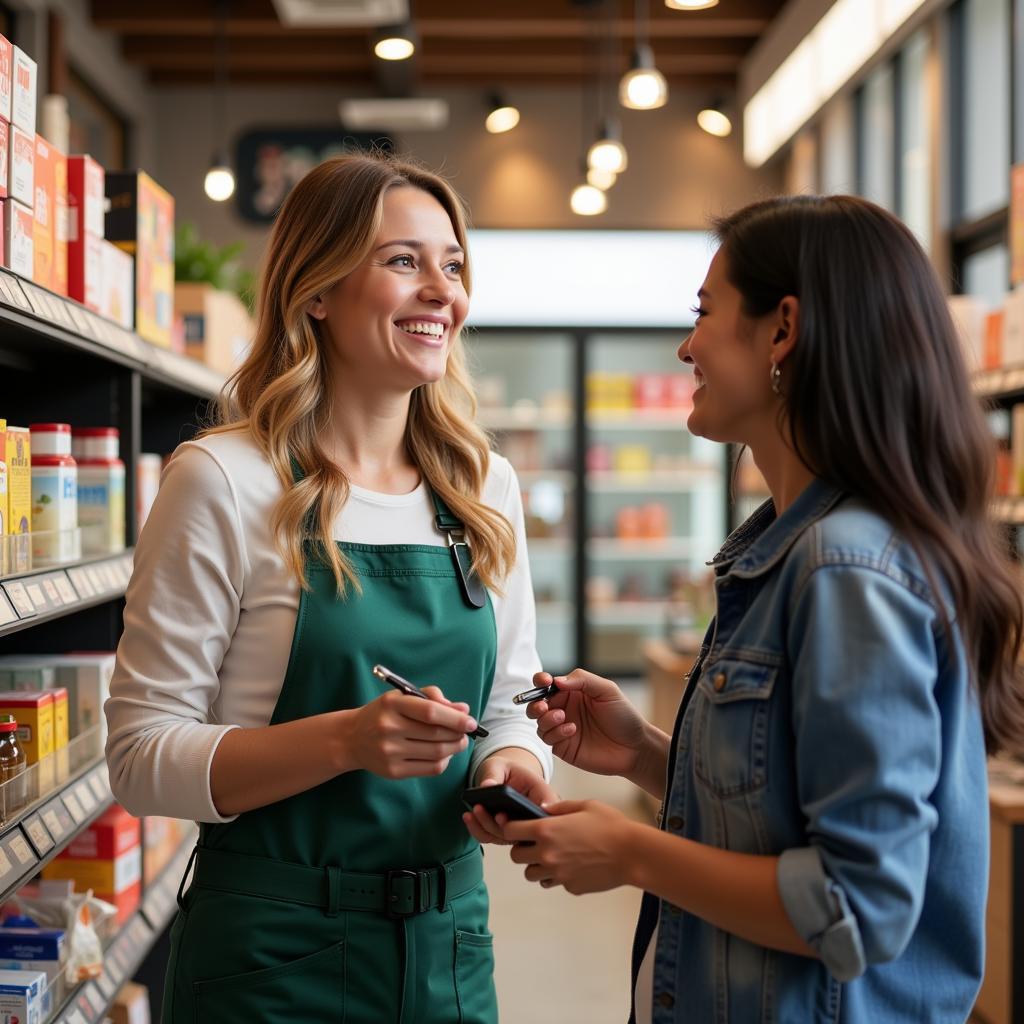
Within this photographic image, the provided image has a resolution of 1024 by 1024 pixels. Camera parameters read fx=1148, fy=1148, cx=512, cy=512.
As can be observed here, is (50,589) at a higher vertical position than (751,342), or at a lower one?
lower

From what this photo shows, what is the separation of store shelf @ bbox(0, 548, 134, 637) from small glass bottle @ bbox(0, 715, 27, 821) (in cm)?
17

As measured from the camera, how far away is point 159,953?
3180 mm

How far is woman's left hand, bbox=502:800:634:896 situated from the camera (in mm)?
1247

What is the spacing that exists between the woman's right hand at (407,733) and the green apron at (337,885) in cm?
21

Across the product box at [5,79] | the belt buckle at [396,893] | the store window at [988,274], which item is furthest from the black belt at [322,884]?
the store window at [988,274]

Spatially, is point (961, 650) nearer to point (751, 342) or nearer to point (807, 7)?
point (751, 342)

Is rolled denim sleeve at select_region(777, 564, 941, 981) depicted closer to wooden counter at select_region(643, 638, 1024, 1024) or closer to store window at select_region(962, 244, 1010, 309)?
wooden counter at select_region(643, 638, 1024, 1024)

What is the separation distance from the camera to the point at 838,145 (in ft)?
25.5

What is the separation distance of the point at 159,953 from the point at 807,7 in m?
5.83

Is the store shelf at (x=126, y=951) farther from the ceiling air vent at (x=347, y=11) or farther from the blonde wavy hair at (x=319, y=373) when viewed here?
the ceiling air vent at (x=347, y=11)

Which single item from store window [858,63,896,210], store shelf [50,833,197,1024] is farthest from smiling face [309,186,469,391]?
store window [858,63,896,210]

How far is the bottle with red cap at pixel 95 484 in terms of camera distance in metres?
2.51

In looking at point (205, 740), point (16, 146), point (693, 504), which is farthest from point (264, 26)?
point (205, 740)

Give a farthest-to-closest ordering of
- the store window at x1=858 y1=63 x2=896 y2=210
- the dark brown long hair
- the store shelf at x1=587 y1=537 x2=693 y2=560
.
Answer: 1. the store shelf at x1=587 y1=537 x2=693 y2=560
2. the store window at x1=858 y1=63 x2=896 y2=210
3. the dark brown long hair
